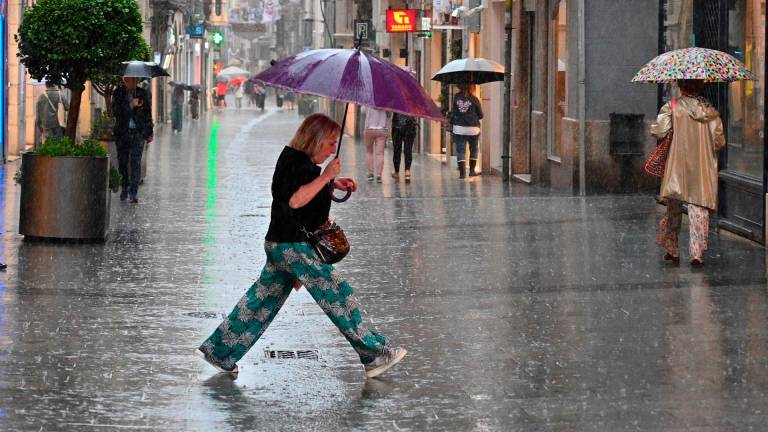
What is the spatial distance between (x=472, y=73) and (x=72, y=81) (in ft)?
36.0

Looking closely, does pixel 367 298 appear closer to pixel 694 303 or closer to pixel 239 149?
pixel 694 303

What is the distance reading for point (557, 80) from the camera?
24.4m

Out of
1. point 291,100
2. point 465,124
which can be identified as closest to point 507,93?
point 465,124

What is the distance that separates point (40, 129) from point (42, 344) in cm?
1641

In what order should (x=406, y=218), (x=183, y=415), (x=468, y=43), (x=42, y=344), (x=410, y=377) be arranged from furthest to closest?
(x=468, y=43)
(x=406, y=218)
(x=42, y=344)
(x=410, y=377)
(x=183, y=415)

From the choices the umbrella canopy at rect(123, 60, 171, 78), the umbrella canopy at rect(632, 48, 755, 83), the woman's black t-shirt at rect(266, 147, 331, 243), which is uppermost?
the umbrella canopy at rect(123, 60, 171, 78)

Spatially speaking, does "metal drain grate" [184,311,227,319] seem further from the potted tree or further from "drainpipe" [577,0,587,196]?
"drainpipe" [577,0,587,196]

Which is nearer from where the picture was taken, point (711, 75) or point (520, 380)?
point (520, 380)

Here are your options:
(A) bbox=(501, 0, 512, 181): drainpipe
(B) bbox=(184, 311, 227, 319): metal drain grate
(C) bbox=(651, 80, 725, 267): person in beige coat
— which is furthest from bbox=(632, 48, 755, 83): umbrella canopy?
(A) bbox=(501, 0, 512, 181): drainpipe

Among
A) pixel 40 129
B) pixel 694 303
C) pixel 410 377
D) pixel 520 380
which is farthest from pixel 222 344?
pixel 40 129

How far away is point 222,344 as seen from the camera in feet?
27.5

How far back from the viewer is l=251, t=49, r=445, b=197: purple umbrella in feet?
26.4

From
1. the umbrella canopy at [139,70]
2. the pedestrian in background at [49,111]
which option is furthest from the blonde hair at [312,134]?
the pedestrian in background at [49,111]

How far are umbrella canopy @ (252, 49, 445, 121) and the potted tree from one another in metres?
6.72
